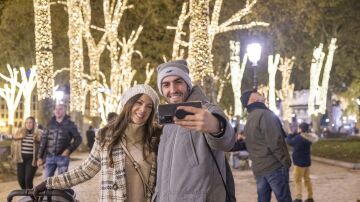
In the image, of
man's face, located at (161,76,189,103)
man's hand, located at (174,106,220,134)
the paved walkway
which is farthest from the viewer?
the paved walkway

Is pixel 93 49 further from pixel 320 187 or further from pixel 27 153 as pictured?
pixel 27 153

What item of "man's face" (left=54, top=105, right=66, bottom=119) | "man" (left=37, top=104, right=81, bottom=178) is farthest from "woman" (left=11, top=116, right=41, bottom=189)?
"man's face" (left=54, top=105, right=66, bottom=119)

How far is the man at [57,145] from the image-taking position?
12.5 meters

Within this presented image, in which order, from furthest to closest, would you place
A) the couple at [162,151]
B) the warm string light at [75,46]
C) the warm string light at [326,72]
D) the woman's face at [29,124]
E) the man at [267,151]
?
the warm string light at [326,72], the warm string light at [75,46], the woman's face at [29,124], the man at [267,151], the couple at [162,151]

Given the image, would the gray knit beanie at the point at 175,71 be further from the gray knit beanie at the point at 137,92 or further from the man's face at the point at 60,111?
the man's face at the point at 60,111

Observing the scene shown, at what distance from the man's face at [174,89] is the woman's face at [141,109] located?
0.75m

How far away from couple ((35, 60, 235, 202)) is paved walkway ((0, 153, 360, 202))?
8957 millimetres

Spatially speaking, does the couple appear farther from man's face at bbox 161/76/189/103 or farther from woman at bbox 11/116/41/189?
woman at bbox 11/116/41/189

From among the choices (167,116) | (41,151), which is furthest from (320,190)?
(167,116)

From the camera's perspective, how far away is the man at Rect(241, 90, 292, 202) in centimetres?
905

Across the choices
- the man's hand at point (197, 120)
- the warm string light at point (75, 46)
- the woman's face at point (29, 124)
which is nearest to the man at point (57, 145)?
the woman's face at point (29, 124)

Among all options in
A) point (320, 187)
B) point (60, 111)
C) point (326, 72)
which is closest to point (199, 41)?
point (320, 187)

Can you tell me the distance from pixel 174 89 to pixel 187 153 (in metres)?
0.44

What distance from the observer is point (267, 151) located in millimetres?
9125
